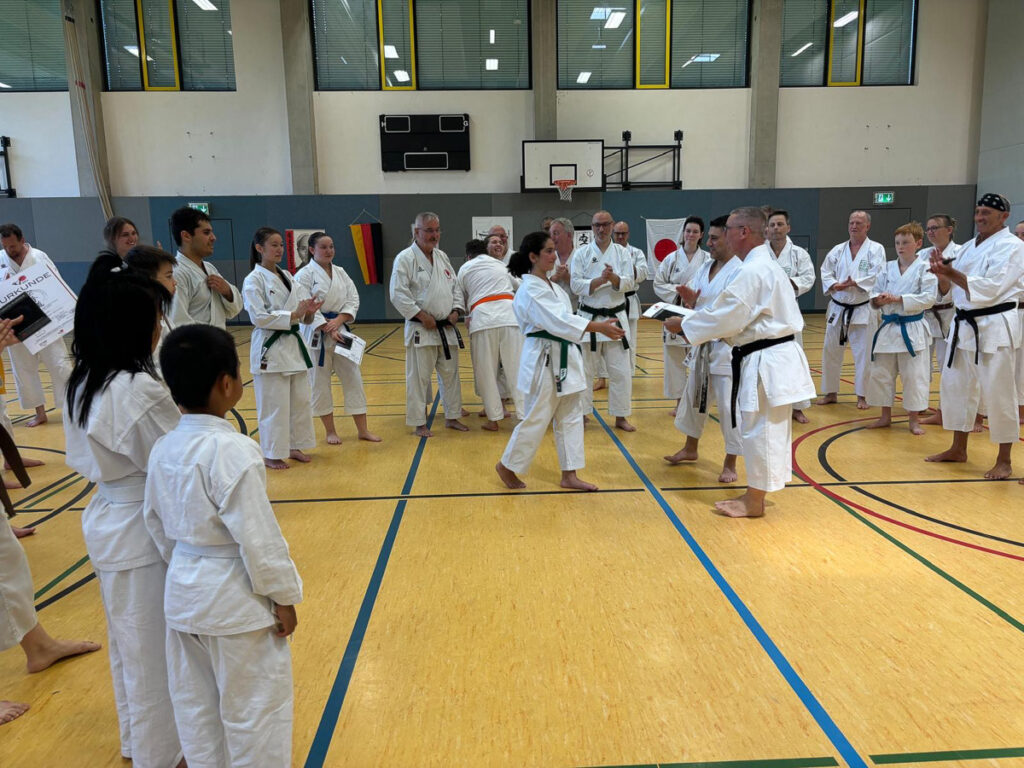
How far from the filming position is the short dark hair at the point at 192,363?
153 centimetres

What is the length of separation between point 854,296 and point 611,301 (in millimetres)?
2294

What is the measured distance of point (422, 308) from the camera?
5.29 m

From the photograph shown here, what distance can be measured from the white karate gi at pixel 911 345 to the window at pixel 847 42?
1010cm

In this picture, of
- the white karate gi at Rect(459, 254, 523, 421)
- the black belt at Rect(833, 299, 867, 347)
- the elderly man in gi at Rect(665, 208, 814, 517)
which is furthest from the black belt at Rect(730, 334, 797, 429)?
the black belt at Rect(833, 299, 867, 347)

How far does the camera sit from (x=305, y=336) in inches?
206

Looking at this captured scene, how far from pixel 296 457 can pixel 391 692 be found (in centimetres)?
295

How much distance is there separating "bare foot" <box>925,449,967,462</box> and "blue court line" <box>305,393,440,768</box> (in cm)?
361

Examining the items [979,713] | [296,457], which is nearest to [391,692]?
[979,713]

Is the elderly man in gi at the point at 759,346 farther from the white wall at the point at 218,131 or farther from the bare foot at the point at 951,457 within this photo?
the white wall at the point at 218,131

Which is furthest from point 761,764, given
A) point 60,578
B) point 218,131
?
point 218,131

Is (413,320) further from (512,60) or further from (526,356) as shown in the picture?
(512,60)

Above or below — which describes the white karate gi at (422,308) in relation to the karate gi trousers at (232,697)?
above

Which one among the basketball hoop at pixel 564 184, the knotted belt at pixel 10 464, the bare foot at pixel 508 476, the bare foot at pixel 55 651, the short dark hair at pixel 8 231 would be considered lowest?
the bare foot at pixel 55 651

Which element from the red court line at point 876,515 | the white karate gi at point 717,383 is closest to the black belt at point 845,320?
the red court line at point 876,515
